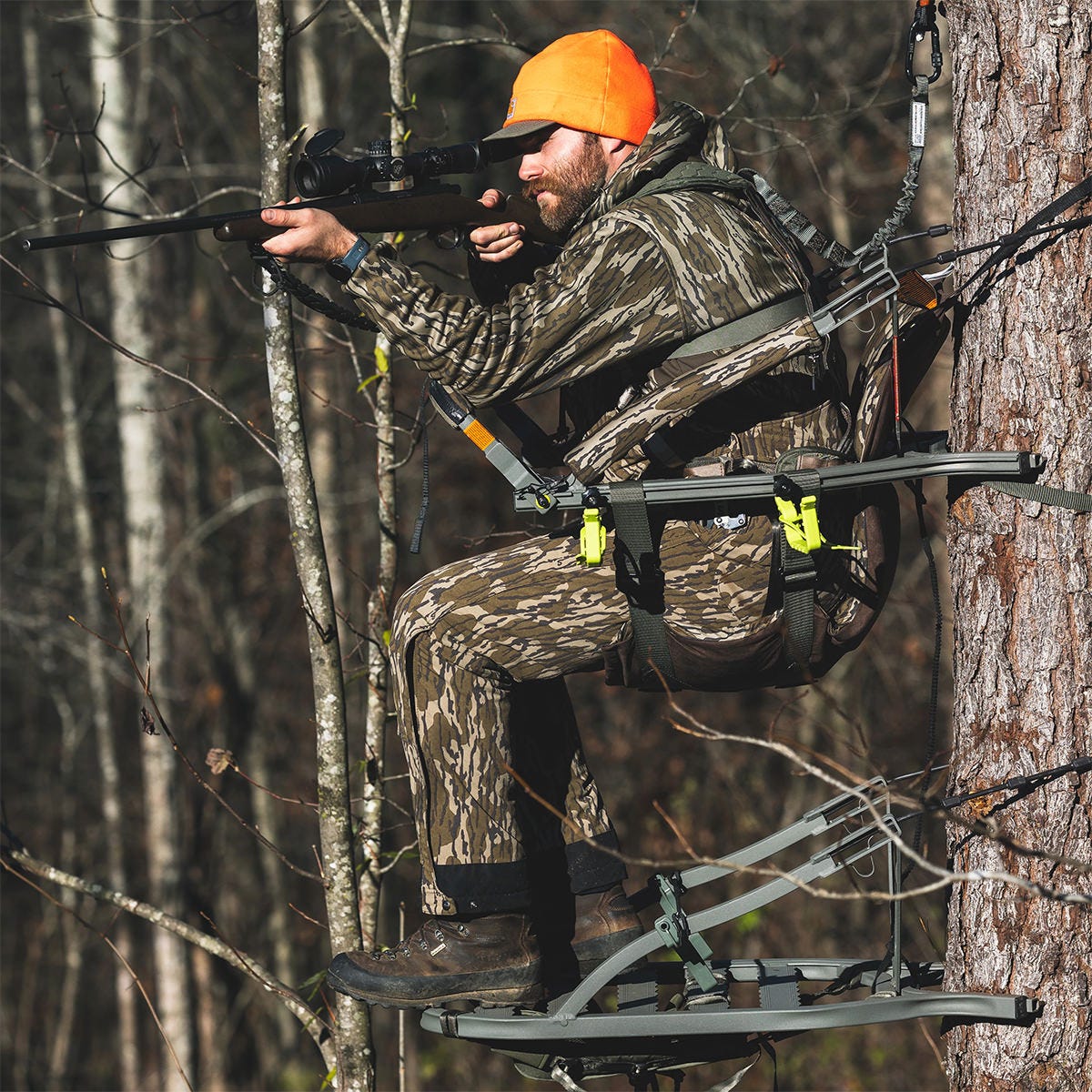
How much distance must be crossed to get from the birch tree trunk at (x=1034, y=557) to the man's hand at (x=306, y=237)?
1451 millimetres

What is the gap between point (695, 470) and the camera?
11.4ft

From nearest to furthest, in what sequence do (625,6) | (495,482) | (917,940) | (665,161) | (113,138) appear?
(665,161)
(113,138)
(917,940)
(625,6)
(495,482)

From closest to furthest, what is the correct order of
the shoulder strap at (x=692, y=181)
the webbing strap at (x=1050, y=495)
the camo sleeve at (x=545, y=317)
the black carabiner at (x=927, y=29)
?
the webbing strap at (x=1050, y=495)
the black carabiner at (x=927, y=29)
the camo sleeve at (x=545, y=317)
the shoulder strap at (x=692, y=181)

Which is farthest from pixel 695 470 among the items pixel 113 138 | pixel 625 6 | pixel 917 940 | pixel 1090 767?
pixel 625 6

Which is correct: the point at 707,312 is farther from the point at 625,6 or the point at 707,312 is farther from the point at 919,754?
the point at 625,6

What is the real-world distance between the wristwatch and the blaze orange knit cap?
1.99ft

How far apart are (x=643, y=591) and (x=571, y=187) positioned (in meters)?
1.19

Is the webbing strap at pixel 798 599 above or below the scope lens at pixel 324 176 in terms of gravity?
below

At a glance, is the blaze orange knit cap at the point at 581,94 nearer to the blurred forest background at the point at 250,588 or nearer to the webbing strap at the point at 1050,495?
the webbing strap at the point at 1050,495

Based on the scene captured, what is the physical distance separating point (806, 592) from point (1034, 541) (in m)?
0.52

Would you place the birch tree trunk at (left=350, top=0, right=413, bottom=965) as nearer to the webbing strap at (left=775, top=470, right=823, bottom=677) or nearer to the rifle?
the rifle

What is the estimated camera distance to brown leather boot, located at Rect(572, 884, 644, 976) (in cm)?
382

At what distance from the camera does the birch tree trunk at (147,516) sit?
9.12 metres

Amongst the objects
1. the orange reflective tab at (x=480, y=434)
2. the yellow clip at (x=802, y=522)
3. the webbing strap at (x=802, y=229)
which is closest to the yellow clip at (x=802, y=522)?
the yellow clip at (x=802, y=522)
